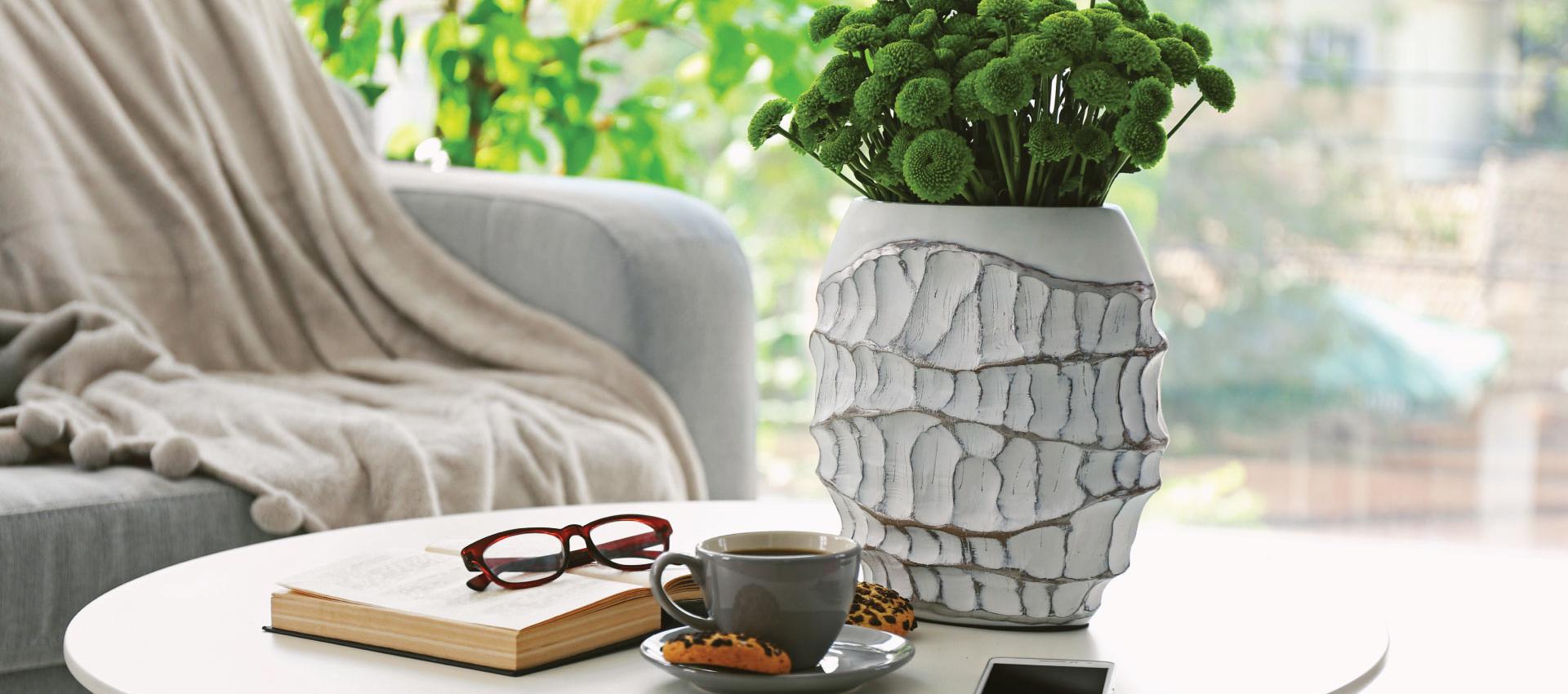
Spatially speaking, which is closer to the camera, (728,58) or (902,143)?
(902,143)

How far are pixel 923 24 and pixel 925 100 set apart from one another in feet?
0.15

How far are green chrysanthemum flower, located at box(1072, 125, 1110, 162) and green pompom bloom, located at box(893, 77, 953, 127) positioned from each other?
0.06 metres

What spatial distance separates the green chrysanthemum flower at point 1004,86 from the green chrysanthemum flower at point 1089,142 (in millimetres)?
33

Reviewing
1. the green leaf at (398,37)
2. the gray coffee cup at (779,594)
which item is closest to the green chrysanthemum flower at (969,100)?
the gray coffee cup at (779,594)

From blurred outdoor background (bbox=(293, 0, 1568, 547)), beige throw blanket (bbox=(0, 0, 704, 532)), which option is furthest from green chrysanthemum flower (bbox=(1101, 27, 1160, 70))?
blurred outdoor background (bbox=(293, 0, 1568, 547))

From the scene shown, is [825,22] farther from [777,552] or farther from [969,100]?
[777,552]

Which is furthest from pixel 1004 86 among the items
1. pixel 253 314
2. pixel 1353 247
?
pixel 1353 247

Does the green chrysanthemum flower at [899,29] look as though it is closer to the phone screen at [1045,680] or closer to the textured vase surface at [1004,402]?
the textured vase surface at [1004,402]

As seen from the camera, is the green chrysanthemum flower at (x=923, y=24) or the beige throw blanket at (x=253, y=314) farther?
the beige throw blanket at (x=253, y=314)

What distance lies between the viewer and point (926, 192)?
682 mm

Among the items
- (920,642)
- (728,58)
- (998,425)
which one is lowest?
(920,642)

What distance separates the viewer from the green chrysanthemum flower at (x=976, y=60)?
668mm

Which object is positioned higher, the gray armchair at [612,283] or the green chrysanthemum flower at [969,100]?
the green chrysanthemum flower at [969,100]

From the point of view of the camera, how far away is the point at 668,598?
23.7 inches
